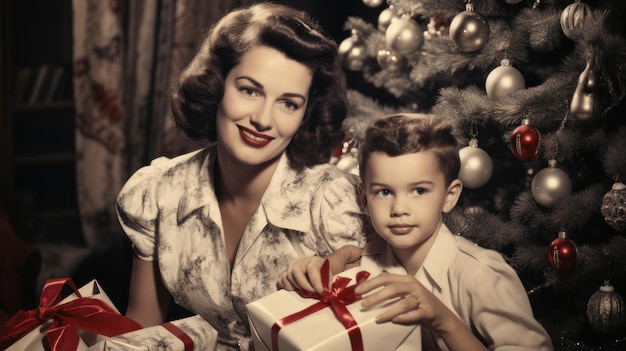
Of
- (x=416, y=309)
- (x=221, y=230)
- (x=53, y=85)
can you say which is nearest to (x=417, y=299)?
(x=416, y=309)

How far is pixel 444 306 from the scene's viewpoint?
121cm

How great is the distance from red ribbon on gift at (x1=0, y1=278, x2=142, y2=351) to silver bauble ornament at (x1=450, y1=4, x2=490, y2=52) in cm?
94

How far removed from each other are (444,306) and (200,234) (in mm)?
585

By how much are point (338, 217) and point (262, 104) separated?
28 centimetres

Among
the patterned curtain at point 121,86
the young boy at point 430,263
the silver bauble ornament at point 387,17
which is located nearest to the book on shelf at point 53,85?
the patterned curtain at point 121,86

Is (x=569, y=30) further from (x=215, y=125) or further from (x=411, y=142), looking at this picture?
(x=215, y=125)

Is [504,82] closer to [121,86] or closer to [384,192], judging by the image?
[384,192]

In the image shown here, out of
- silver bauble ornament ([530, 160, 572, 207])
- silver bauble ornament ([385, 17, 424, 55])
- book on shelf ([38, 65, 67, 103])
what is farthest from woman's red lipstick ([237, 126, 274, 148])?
book on shelf ([38, 65, 67, 103])

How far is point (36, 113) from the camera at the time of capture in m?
2.76

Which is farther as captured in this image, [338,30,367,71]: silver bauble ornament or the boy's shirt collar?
[338,30,367,71]: silver bauble ornament

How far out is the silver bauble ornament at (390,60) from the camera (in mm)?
1791

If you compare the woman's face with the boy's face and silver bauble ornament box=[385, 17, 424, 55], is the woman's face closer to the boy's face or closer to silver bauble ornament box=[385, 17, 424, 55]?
the boy's face

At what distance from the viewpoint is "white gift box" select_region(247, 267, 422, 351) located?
1.14 m

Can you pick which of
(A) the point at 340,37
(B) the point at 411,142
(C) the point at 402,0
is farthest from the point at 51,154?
(B) the point at 411,142
